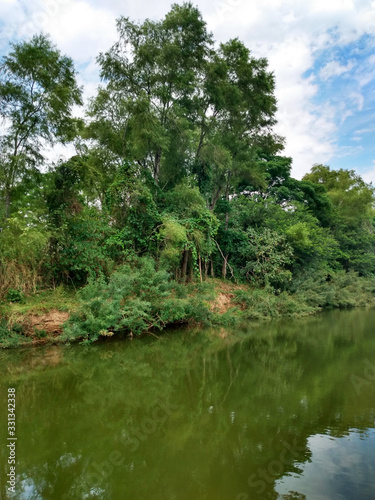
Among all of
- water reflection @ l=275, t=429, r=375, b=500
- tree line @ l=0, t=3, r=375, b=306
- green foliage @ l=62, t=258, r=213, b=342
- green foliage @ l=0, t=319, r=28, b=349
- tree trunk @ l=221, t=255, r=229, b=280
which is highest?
tree line @ l=0, t=3, r=375, b=306

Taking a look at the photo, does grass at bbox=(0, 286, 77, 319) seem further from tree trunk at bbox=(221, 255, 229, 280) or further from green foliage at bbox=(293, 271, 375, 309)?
green foliage at bbox=(293, 271, 375, 309)

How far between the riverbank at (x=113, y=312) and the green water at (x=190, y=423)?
1.63 ft

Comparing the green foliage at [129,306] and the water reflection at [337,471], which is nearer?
the water reflection at [337,471]

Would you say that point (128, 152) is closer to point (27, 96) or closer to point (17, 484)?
point (27, 96)

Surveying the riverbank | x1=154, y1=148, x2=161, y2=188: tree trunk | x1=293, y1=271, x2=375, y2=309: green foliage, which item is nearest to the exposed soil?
the riverbank

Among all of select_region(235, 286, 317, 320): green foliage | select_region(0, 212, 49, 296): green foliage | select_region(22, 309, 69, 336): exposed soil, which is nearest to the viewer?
select_region(22, 309, 69, 336): exposed soil

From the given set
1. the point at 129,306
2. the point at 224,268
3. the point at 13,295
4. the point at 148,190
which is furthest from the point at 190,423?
the point at 224,268

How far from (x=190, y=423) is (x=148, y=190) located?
29.2ft

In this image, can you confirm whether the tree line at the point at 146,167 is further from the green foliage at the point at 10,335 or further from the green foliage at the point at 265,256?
the green foliage at the point at 10,335

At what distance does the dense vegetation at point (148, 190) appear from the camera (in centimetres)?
948

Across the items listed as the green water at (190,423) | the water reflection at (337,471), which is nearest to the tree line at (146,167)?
the green water at (190,423)

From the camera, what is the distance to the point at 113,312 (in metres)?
8.31

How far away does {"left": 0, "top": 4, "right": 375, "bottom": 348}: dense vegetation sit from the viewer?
9.48 m

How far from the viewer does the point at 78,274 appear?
34.7 ft
